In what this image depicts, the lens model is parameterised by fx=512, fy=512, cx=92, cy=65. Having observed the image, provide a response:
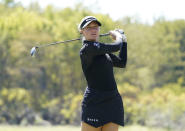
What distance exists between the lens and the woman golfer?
4.15 metres

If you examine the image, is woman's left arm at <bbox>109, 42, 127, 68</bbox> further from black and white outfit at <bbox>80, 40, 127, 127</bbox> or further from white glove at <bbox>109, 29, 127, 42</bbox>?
black and white outfit at <bbox>80, 40, 127, 127</bbox>

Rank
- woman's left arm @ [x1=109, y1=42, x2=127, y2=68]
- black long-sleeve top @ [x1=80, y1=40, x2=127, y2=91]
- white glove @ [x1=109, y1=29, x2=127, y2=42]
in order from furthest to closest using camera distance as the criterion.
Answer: woman's left arm @ [x1=109, y1=42, x2=127, y2=68]
white glove @ [x1=109, y1=29, x2=127, y2=42]
black long-sleeve top @ [x1=80, y1=40, x2=127, y2=91]

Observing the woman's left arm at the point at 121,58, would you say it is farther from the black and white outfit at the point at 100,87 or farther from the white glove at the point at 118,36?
the black and white outfit at the point at 100,87

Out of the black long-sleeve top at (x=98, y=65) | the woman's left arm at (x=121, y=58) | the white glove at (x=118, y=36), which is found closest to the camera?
the black long-sleeve top at (x=98, y=65)

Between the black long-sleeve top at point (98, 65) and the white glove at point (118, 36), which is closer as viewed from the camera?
the black long-sleeve top at point (98, 65)

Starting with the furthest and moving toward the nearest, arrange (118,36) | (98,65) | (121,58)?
(121,58) < (118,36) < (98,65)

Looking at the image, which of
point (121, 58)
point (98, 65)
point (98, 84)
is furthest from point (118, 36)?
point (98, 84)

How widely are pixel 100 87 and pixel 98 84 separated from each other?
1.2 inches

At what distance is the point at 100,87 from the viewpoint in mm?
4168

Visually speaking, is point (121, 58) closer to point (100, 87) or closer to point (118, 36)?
point (118, 36)

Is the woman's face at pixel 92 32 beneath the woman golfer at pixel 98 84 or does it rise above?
above

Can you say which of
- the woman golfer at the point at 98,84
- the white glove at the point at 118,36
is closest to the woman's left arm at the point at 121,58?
the white glove at the point at 118,36

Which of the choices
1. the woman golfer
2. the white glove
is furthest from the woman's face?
the white glove

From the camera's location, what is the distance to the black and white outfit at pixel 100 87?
163 inches
